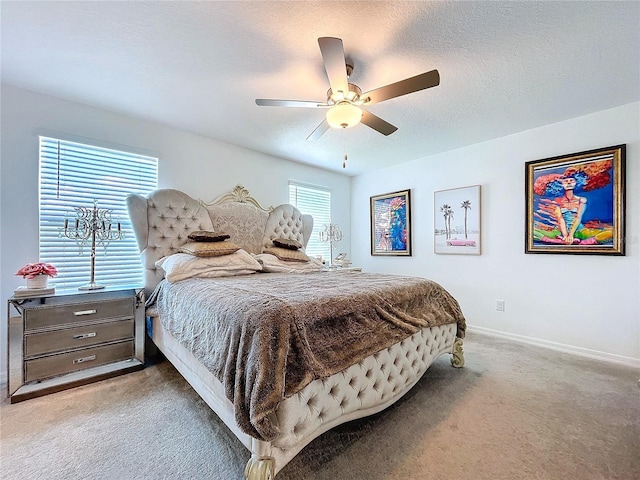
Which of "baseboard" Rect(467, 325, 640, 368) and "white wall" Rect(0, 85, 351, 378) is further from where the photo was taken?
"baseboard" Rect(467, 325, 640, 368)

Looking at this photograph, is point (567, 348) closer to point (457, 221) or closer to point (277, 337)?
point (457, 221)

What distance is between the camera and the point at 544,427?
170cm

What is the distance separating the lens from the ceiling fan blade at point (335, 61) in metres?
1.47

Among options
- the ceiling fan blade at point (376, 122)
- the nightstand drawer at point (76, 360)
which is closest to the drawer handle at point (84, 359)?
the nightstand drawer at point (76, 360)

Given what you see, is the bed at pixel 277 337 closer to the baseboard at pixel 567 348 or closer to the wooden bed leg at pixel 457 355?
the wooden bed leg at pixel 457 355

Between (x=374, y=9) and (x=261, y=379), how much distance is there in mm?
2032

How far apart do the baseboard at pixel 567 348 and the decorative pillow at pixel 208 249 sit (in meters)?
3.41

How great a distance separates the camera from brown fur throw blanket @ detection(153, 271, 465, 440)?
1155 mm

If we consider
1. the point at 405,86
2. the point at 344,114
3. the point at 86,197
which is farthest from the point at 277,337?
the point at 86,197

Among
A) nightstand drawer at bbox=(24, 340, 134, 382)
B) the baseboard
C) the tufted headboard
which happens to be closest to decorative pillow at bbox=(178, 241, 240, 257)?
the tufted headboard

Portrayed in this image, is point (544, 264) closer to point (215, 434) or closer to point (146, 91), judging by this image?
point (215, 434)

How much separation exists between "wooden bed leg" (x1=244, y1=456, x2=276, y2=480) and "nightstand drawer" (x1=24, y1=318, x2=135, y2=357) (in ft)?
6.24

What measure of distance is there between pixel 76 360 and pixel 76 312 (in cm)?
39

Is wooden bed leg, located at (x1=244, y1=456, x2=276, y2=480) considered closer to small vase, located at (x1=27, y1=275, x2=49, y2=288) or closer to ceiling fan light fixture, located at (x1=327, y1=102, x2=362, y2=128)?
ceiling fan light fixture, located at (x1=327, y1=102, x2=362, y2=128)
